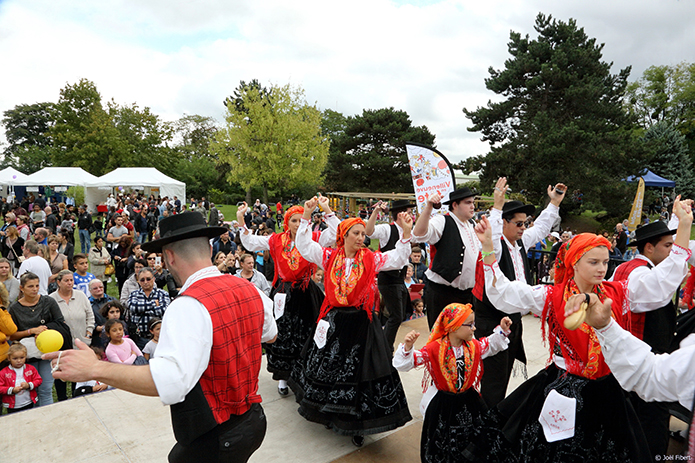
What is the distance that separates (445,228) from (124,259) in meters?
7.44

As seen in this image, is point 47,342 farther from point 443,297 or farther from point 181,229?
point 443,297

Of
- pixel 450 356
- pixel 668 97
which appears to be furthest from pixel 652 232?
pixel 668 97

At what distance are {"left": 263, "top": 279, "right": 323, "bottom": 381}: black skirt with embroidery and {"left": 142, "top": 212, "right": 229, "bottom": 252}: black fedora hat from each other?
2.58 meters

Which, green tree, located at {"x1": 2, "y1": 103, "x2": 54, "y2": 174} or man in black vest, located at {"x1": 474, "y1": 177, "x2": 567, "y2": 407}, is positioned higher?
green tree, located at {"x1": 2, "y1": 103, "x2": 54, "y2": 174}

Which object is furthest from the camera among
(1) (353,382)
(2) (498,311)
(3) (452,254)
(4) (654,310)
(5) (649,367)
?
(3) (452,254)

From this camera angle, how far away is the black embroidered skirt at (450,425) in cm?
284

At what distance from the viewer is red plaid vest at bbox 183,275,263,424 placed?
199cm

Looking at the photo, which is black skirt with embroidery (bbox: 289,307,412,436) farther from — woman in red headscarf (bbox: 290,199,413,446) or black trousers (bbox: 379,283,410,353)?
black trousers (bbox: 379,283,410,353)

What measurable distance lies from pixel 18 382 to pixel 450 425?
424cm

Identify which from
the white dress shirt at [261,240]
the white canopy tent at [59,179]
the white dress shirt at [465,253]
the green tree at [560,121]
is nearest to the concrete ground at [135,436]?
the white dress shirt at [465,253]

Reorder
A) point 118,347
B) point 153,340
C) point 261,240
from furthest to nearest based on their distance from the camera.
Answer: point 261,240 → point 153,340 → point 118,347

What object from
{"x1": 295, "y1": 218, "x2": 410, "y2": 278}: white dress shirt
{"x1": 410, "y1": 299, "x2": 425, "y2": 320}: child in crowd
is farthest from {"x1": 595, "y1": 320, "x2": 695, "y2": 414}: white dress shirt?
{"x1": 410, "y1": 299, "x2": 425, "y2": 320}: child in crowd

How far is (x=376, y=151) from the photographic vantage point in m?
38.2

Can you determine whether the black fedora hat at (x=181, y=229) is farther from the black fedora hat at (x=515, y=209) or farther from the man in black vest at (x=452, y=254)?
the black fedora hat at (x=515, y=209)
